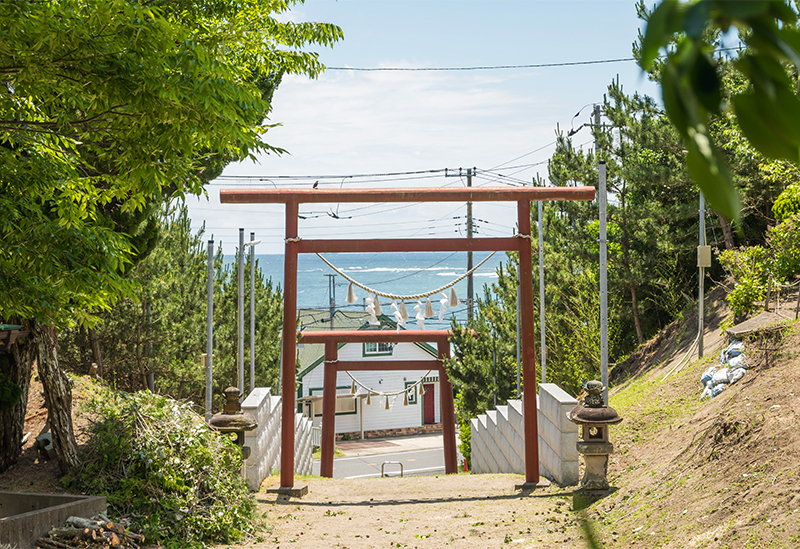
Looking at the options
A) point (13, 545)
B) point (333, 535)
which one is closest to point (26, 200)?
point (13, 545)

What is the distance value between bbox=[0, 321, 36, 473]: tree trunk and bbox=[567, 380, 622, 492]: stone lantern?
6388 mm

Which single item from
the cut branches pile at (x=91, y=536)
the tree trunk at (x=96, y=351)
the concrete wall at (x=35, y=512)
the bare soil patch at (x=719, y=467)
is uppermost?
the tree trunk at (x=96, y=351)

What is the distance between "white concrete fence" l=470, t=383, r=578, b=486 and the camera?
8719mm

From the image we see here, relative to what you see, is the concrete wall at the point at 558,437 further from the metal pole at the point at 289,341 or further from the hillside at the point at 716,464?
the metal pole at the point at 289,341

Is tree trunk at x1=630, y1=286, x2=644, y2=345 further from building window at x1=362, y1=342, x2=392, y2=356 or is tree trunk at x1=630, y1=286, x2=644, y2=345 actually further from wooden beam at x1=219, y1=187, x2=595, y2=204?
building window at x1=362, y1=342, x2=392, y2=356

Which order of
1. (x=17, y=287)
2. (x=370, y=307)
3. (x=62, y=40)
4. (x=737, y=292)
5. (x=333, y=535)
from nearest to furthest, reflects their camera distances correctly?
(x=62, y=40)
(x=17, y=287)
(x=333, y=535)
(x=737, y=292)
(x=370, y=307)

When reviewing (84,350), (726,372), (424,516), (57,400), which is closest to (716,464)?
(726,372)

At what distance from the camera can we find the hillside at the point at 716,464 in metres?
4.78

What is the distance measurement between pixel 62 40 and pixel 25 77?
1.14 ft

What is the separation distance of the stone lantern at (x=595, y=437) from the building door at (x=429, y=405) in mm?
28999

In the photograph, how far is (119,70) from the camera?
4.16 metres

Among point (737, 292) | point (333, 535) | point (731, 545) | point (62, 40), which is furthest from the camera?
point (737, 292)

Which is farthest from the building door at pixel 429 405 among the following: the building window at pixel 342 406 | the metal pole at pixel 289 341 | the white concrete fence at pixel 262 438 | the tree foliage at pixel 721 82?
the tree foliage at pixel 721 82

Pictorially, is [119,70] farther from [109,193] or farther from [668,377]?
[668,377]
